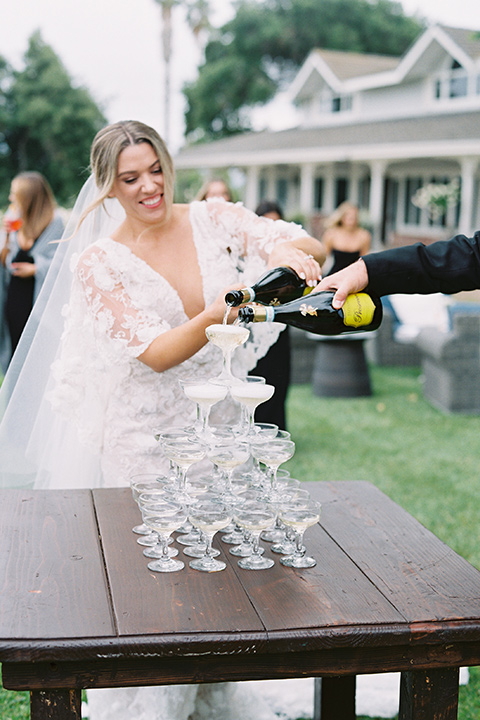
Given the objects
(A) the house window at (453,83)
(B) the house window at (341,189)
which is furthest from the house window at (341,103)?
(A) the house window at (453,83)

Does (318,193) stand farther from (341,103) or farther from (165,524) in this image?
(165,524)

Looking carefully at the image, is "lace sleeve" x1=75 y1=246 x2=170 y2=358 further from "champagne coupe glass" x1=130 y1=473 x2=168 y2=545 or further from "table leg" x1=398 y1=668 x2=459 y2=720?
"table leg" x1=398 y1=668 x2=459 y2=720

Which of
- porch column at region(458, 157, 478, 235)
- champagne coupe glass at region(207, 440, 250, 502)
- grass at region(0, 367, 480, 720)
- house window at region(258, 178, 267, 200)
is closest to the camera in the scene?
champagne coupe glass at region(207, 440, 250, 502)

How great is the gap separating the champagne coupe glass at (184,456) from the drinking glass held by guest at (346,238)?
8.25 meters

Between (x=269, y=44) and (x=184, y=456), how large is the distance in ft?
152

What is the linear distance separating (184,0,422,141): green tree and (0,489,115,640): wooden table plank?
4258 centimetres

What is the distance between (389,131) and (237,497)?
2257cm

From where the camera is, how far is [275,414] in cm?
551

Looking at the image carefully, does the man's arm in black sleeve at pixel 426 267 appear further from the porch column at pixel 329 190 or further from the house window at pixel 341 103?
the house window at pixel 341 103

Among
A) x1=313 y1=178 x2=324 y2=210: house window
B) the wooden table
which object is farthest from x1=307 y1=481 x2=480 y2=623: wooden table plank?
x1=313 y1=178 x2=324 y2=210: house window

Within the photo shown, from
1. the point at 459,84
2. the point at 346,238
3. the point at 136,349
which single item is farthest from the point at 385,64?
the point at 136,349

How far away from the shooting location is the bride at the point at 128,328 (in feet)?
9.22

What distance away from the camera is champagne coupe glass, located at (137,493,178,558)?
2.07 m

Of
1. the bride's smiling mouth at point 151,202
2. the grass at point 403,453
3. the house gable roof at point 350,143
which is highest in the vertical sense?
the house gable roof at point 350,143
